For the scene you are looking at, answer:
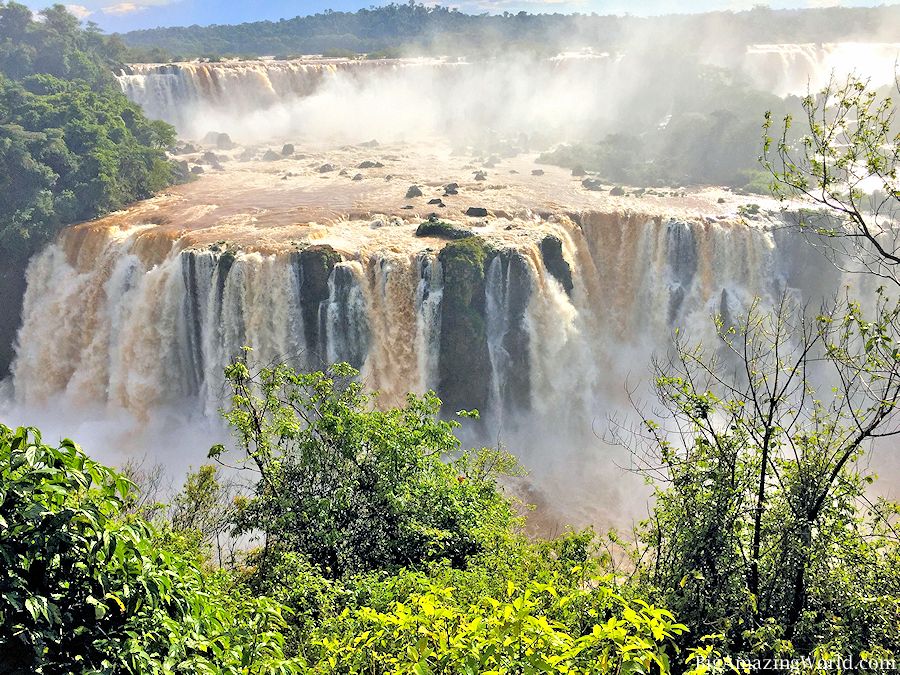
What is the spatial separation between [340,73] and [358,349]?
44147 millimetres

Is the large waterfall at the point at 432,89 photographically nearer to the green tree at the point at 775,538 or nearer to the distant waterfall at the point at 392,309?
the distant waterfall at the point at 392,309

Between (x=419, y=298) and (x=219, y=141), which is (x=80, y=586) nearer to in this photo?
(x=419, y=298)

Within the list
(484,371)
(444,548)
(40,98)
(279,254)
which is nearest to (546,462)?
(484,371)

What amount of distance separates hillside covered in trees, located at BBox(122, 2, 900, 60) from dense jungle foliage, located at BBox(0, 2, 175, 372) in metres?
29.8

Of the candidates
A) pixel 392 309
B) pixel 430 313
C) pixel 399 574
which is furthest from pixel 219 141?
pixel 399 574

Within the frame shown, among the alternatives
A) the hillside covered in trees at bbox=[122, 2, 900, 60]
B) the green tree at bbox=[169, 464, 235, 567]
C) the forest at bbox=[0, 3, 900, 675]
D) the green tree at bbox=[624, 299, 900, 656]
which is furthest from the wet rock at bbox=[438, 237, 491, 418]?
the hillside covered in trees at bbox=[122, 2, 900, 60]

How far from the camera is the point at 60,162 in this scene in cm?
2944

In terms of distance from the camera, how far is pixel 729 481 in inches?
283

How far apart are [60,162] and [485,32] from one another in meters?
69.1

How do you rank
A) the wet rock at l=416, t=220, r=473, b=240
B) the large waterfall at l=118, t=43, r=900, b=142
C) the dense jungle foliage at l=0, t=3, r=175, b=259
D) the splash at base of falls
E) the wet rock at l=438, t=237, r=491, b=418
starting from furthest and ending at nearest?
the large waterfall at l=118, t=43, r=900, b=142 → the dense jungle foliage at l=0, t=3, r=175, b=259 → the wet rock at l=416, t=220, r=473, b=240 → the wet rock at l=438, t=237, r=491, b=418 → the splash at base of falls

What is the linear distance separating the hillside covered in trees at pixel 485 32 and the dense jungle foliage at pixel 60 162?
29820 millimetres

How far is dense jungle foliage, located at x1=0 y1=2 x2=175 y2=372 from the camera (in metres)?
26.4

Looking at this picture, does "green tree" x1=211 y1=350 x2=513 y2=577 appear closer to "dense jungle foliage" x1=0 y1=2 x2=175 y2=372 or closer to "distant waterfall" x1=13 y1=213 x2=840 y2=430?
"distant waterfall" x1=13 y1=213 x2=840 y2=430

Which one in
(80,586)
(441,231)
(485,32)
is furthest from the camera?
(485,32)
